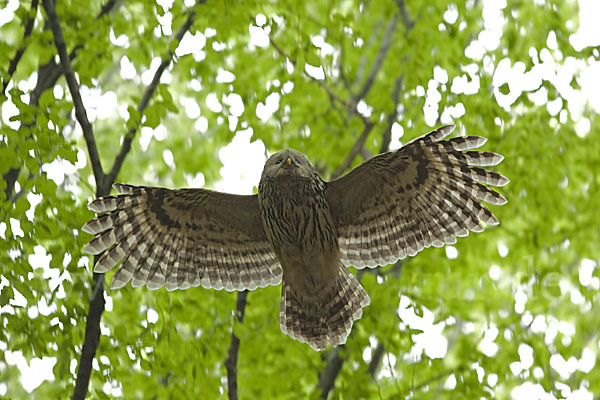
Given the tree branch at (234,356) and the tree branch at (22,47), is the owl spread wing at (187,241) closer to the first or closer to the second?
the tree branch at (234,356)

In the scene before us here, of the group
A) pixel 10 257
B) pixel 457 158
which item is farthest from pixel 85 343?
pixel 457 158

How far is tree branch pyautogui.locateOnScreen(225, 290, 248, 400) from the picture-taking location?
503cm

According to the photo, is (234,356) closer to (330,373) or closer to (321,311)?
(321,311)

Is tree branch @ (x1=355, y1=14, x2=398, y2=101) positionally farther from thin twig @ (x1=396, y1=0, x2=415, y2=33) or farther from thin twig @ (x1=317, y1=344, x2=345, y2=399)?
thin twig @ (x1=317, y1=344, x2=345, y2=399)

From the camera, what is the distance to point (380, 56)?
26.1 feet

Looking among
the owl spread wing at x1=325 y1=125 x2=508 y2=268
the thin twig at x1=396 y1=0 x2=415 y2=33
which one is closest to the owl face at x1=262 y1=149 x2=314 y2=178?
the owl spread wing at x1=325 y1=125 x2=508 y2=268

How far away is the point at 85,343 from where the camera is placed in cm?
448

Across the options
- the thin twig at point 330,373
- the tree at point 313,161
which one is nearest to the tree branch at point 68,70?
the tree at point 313,161

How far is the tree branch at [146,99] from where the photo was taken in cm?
491

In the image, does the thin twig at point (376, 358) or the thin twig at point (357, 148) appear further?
the thin twig at point (376, 358)

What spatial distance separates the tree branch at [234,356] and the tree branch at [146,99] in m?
1.45

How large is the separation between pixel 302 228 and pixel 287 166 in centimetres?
51

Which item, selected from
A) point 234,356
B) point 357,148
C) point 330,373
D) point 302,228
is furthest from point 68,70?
point 330,373

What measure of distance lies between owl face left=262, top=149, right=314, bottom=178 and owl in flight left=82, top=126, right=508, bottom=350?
0.01m
